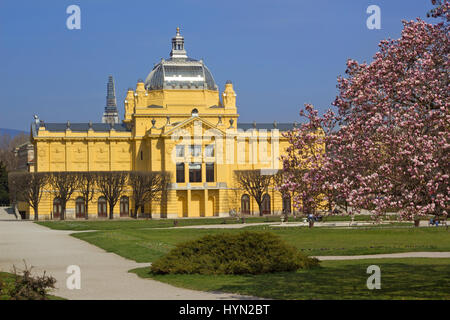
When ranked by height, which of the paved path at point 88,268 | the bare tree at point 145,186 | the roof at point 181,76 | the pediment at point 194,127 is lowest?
the paved path at point 88,268

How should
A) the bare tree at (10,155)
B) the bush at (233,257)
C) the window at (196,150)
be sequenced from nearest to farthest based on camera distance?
the bush at (233,257)
the window at (196,150)
the bare tree at (10,155)

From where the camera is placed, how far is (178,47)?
106 meters

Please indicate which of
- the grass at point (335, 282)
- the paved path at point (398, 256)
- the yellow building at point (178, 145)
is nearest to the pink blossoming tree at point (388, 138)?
the grass at point (335, 282)

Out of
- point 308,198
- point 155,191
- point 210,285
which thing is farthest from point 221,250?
point 155,191

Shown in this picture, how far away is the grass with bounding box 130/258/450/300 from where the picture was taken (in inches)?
724

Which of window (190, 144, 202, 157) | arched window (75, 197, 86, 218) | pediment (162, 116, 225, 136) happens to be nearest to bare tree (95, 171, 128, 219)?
arched window (75, 197, 86, 218)

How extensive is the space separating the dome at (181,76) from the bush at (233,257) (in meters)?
76.1

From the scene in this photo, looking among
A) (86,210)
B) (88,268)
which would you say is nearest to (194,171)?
(86,210)

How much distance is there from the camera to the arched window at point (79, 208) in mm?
93625

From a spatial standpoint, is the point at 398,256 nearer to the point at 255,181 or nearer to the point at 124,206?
the point at 255,181

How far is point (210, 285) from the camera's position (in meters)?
20.5

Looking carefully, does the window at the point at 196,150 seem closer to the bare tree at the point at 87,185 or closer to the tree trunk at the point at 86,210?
the bare tree at the point at 87,185

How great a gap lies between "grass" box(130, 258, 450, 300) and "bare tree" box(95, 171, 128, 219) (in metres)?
62.2

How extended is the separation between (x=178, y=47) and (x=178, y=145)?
16.9 m
